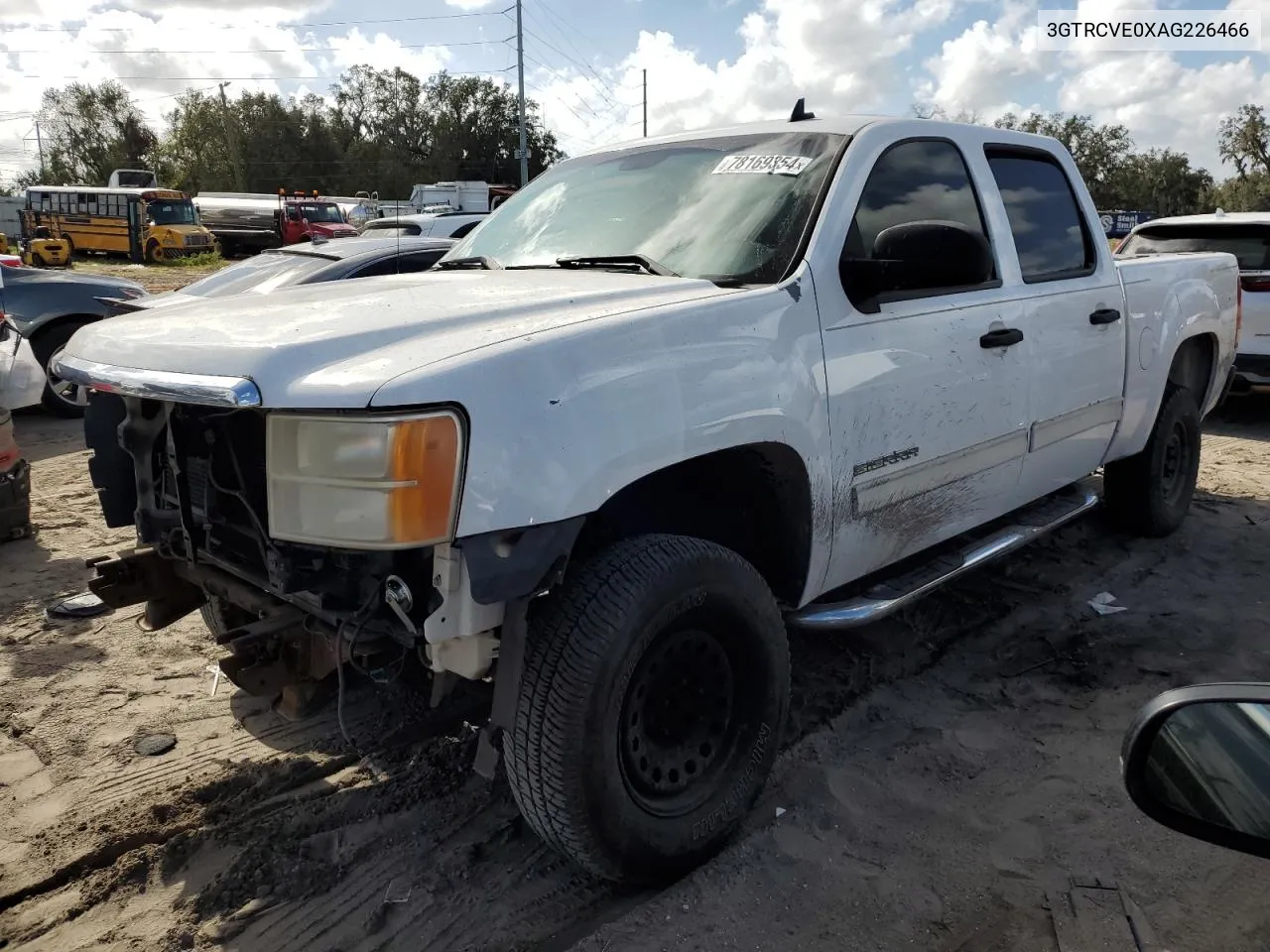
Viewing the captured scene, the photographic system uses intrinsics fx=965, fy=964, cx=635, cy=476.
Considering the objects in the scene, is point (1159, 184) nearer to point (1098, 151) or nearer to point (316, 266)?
point (1098, 151)

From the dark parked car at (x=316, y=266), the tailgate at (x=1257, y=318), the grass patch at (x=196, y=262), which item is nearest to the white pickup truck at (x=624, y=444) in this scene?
the dark parked car at (x=316, y=266)

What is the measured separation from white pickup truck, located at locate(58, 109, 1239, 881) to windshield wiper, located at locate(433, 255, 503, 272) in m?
0.02

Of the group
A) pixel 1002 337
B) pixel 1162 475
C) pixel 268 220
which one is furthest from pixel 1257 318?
pixel 268 220

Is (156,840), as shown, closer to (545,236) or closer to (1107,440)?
(545,236)

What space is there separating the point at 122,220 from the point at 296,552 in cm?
3497

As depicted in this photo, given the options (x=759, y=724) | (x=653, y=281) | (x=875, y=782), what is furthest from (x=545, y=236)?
(x=875, y=782)

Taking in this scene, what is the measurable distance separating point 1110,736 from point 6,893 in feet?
11.3

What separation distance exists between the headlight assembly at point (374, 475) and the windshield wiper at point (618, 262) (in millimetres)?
1144

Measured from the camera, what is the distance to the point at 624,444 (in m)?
2.25

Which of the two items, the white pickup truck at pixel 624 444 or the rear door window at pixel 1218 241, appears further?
the rear door window at pixel 1218 241

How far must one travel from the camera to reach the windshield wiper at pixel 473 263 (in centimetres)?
354

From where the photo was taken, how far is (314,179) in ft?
222

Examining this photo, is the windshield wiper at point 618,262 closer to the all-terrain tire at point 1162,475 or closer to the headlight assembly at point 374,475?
the headlight assembly at point 374,475

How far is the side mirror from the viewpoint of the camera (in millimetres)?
1257
